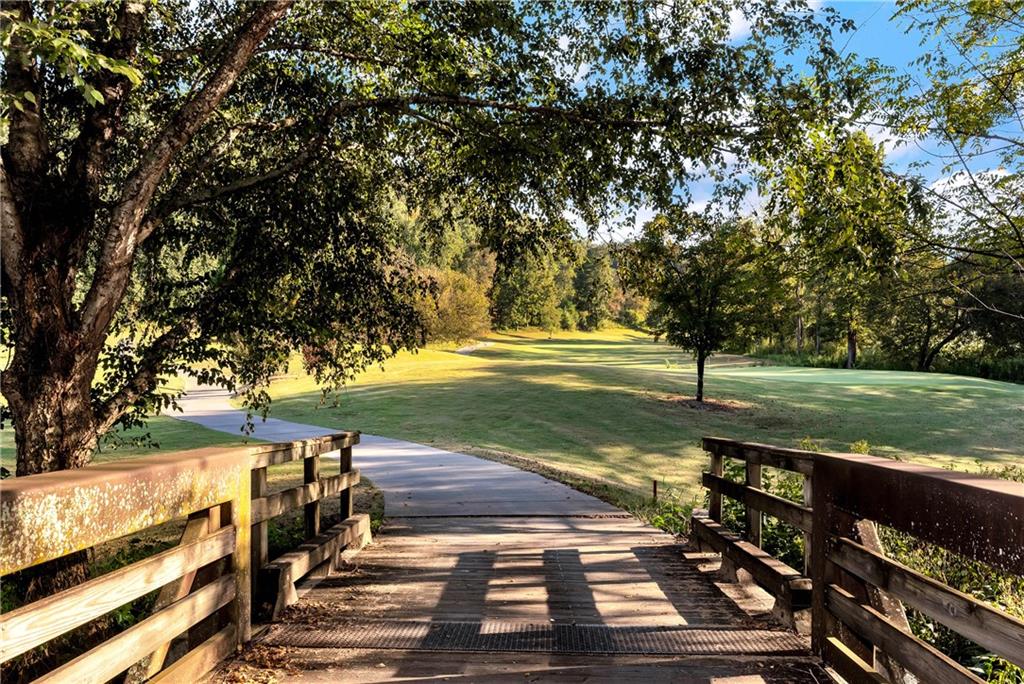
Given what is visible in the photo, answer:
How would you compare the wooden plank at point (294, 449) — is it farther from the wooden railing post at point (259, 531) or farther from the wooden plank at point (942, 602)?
the wooden plank at point (942, 602)

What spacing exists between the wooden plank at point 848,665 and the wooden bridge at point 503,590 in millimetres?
12

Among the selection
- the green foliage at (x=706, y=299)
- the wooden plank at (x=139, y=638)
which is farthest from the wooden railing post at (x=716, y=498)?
the green foliage at (x=706, y=299)

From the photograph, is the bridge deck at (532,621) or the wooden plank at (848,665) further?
the bridge deck at (532,621)

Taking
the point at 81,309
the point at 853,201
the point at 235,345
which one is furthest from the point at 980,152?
the point at 81,309

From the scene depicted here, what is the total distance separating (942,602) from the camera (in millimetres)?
2447

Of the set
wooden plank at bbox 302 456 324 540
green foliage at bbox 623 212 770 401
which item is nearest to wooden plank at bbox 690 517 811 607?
wooden plank at bbox 302 456 324 540

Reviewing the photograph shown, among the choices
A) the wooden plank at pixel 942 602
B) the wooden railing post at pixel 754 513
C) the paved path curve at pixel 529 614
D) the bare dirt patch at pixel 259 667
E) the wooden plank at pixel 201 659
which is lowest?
the paved path curve at pixel 529 614

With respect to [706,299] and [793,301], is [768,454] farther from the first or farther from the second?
[793,301]

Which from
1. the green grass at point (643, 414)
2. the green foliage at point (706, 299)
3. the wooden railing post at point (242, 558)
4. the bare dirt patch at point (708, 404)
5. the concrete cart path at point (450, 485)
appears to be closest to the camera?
the wooden railing post at point (242, 558)

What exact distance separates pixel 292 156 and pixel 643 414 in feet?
58.5

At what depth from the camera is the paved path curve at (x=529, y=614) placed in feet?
11.8

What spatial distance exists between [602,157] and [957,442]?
18874mm

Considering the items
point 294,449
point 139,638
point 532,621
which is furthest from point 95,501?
point 532,621

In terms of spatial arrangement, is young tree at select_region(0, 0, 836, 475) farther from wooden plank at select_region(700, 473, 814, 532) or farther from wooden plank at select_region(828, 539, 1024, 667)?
wooden plank at select_region(828, 539, 1024, 667)
